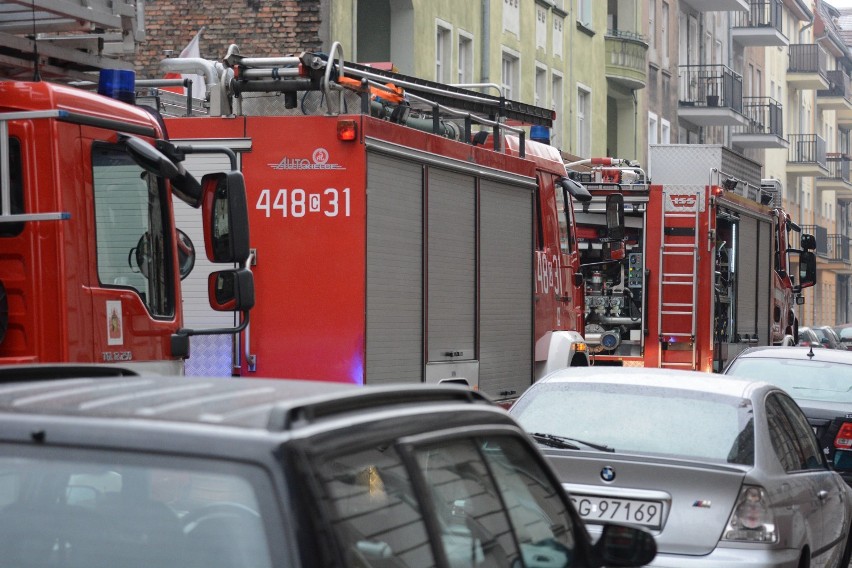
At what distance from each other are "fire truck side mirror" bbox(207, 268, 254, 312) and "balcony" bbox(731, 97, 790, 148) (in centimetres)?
4834

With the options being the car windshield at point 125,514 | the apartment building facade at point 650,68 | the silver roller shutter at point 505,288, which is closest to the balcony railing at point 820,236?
the apartment building facade at point 650,68

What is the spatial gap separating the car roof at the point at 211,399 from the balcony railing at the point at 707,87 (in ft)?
151

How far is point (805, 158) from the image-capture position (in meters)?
70.6

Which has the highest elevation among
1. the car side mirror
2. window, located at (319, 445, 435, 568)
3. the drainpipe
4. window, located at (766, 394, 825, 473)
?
the drainpipe

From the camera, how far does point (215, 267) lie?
33.2 ft

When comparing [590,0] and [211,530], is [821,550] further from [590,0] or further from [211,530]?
[590,0]

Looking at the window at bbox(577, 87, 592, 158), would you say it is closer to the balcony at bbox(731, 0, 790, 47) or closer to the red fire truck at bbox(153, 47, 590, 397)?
the balcony at bbox(731, 0, 790, 47)

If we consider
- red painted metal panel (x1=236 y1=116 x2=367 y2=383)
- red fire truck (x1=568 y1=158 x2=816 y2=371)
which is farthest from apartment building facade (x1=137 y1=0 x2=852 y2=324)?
red painted metal panel (x1=236 y1=116 x2=367 y2=383)

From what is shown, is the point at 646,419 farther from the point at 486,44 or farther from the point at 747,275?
the point at 486,44

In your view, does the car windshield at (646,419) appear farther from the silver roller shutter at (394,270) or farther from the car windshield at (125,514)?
the car windshield at (125,514)

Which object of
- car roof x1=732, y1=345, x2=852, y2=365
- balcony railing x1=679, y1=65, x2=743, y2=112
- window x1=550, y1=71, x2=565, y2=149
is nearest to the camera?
car roof x1=732, y1=345, x2=852, y2=365

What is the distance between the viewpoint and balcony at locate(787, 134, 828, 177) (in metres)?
70.1

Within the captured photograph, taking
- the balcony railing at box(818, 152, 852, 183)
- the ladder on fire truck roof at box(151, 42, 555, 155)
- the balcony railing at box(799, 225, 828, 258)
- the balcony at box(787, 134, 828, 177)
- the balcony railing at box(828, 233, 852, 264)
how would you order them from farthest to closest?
1. the balcony railing at box(828, 233, 852, 264)
2. the balcony railing at box(818, 152, 852, 183)
3. the balcony railing at box(799, 225, 828, 258)
4. the balcony at box(787, 134, 828, 177)
5. the ladder on fire truck roof at box(151, 42, 555, 155)

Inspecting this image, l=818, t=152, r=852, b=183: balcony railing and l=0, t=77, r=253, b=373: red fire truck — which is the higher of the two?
l=818, t=152, r=852, b=183: balcony railing
